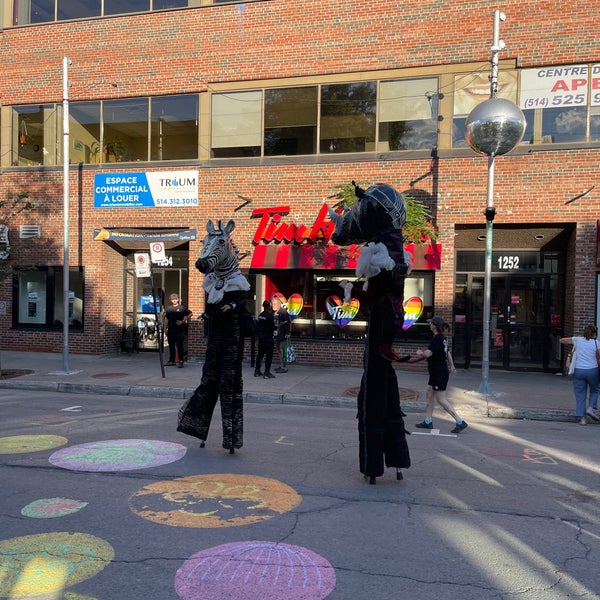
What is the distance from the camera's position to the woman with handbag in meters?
8.81

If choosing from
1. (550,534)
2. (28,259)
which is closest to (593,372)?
(550,534)

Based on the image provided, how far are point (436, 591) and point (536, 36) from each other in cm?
1322

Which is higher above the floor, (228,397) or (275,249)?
(275,249)

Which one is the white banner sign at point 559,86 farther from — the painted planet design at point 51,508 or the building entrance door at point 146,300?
the painted planet design at point 51,508

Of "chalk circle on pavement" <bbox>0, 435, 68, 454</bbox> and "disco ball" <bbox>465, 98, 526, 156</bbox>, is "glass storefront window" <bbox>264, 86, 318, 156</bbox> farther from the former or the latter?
"chalk circle on pavement" <bbox>0, 435, 68, 454</bbox>

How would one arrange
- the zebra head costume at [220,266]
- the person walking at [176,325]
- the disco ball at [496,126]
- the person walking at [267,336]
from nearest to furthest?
the zebra head costume at [220,266] < the disco ball at [496,126] < the person walking at [267,336] < the person walking at [176,325]

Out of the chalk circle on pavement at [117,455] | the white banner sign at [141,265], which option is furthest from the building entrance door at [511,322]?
the chalk circle on pavement at [117,455]

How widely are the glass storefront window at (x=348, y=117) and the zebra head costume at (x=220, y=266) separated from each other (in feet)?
28.0

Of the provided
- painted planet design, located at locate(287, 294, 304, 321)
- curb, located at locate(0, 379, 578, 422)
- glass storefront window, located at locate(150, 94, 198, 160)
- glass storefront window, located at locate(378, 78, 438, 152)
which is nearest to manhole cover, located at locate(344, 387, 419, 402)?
curb, located at locate(0, 379, 578, 422)

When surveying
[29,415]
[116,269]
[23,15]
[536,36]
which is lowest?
[29,415]

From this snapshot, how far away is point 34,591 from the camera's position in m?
3.37

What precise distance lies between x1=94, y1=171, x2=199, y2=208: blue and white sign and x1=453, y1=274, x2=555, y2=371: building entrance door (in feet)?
25.2

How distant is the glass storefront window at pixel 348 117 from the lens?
46.3 feet

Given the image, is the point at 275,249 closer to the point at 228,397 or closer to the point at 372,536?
the point at 228,397
